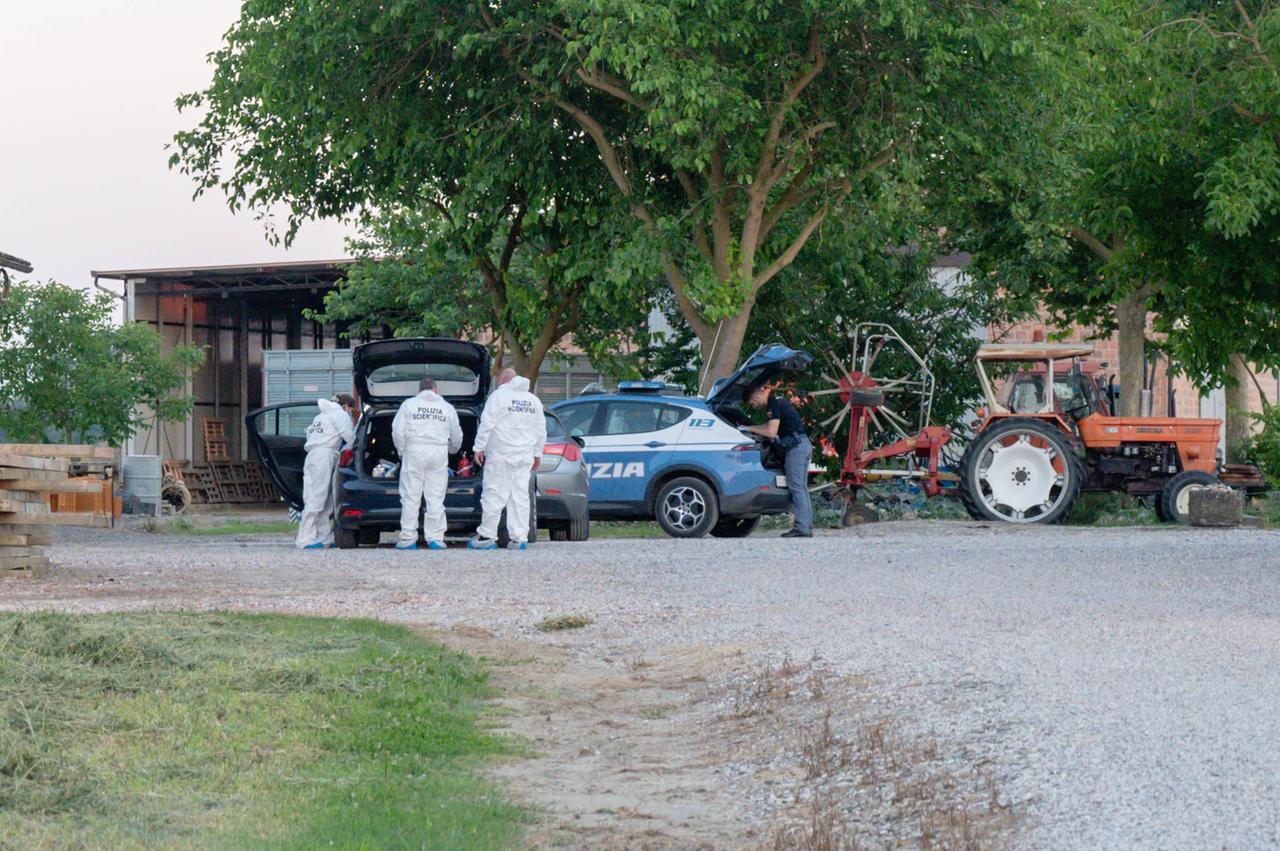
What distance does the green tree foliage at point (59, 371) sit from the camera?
115 ft

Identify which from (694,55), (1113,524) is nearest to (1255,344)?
(1113,524)

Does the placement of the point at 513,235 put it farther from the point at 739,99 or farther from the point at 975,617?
the point at 975,617

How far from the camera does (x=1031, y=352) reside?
2372cm

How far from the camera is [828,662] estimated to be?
373 inches

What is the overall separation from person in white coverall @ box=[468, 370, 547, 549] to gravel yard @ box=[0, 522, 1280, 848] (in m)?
0.74

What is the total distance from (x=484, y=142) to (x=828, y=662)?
56.6ft

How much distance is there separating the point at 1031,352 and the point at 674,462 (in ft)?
18.2

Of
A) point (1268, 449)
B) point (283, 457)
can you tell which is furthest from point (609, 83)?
point (1268, 449)

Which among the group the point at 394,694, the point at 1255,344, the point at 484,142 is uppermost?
the point at 484,142

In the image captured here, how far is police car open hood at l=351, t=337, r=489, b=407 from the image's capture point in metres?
18.8

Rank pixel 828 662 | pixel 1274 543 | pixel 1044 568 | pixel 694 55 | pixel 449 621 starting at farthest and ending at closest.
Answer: pixel 694 55, pixel 1274 543, pixel 1044 568, pixel 449 621, pixel 828 662

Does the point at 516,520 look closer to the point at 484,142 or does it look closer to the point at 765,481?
the point at 765,481

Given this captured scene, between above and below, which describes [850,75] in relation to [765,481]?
above

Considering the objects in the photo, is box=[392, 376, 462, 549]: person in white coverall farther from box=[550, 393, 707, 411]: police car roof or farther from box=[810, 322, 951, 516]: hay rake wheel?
box=[810, 322, 951, 516]: hay rake wheel
